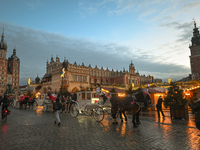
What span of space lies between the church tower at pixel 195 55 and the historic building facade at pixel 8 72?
88787mm

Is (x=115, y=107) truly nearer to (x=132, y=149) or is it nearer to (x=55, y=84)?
(x=132, y=149)

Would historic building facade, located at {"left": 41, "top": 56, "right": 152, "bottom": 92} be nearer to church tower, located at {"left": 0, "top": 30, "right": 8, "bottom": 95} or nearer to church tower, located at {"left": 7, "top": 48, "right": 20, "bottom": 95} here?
church tower, located at {"left": 0, "top": 30, "right": 8, "bottom": 95}

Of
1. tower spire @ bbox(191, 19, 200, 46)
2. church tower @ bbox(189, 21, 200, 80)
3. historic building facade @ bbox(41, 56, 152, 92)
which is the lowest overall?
historic building facade @ bbox(41, 56, 152, 92)

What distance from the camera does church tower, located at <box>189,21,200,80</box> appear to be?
209ft

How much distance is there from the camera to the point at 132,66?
72562mm

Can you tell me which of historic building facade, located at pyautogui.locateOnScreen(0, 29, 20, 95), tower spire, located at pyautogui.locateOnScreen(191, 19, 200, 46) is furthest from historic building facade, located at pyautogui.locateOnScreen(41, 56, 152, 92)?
historic building facade, located at pyautogui.locateOnScreen(0, 29, 20, 95)

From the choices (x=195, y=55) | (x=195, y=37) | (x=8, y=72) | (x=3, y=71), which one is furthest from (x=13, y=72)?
(x=195, y=37)

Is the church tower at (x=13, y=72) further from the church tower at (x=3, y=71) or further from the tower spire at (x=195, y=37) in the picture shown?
the tower spire at (x=195, y=37)

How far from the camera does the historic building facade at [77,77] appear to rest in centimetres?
4531

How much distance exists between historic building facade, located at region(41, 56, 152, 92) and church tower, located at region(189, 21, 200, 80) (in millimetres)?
24456

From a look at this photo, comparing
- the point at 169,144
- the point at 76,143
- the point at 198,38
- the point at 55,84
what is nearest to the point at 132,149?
the point at 169,144

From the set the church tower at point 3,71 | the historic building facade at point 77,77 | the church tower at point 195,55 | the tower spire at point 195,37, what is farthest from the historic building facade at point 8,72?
the tower spire at point 195,37

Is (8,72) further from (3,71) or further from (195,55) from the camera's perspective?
(195,55)

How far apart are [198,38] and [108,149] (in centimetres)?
7930
